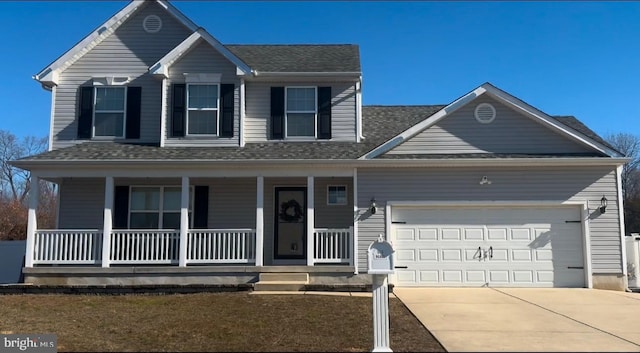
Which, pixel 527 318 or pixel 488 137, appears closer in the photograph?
pixel 527 318

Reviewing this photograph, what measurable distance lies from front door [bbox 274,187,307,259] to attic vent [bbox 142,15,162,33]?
5.64 m

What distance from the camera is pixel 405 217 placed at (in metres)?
12.9

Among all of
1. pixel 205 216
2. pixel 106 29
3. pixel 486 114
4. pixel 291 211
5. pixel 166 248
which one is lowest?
pixel 166 248

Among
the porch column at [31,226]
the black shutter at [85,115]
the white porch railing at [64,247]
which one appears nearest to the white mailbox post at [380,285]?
the white porch railing at [64,247]

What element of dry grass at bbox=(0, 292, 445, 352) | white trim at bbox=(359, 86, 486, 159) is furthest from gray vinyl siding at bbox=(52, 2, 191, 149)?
white trim at bbox=(359, 86, 486, 159)

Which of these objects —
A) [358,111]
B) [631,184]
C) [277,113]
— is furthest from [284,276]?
[631,184]

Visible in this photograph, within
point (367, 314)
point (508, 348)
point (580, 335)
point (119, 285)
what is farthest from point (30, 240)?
point (580, 335)

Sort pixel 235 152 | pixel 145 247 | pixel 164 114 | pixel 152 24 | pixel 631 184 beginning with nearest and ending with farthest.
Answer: pixel 235 152 → pixel 145 247 → pixel 164 114 → pixel 152 24 → pixel 631 184

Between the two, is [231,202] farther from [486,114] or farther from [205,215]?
[486,114]

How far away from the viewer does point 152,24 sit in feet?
47.3

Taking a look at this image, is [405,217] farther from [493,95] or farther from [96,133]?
[96,133]

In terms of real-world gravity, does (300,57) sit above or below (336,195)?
above

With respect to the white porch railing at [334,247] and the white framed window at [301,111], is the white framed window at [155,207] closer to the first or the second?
the white framed window at [301,111]
